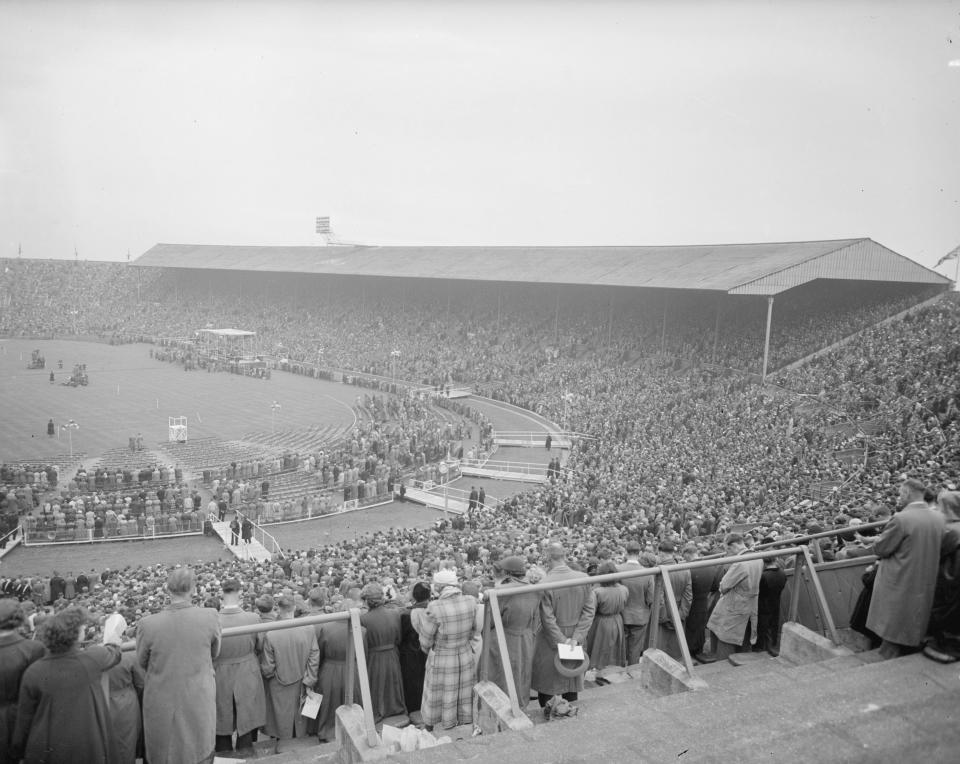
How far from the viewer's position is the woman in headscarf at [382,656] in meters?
5.66

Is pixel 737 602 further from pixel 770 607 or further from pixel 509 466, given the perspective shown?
pixel 509 466

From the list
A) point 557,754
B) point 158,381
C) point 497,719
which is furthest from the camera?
Answer: point 158,381

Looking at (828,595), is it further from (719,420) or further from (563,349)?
(563,349)

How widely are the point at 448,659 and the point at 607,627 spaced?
169 cm

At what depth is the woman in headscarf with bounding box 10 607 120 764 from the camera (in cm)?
418

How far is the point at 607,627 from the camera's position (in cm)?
646

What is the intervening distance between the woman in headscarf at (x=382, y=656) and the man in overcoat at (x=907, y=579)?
3.69m

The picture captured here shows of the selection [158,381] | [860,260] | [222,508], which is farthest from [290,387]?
[860,260]

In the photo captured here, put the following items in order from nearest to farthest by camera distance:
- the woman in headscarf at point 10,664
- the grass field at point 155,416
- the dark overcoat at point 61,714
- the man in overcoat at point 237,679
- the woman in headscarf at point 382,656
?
the dark overcoat at point 61,714 < the woman in headscarf at point 10,664 < the man in overcoat at point 237,679 < the woman in headscarf at point 382,656 < the grass field at point 155,416

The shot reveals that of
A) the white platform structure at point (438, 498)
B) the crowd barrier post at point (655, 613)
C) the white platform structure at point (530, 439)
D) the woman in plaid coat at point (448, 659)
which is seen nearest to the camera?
the woman in plaid coat at point (448, 659)

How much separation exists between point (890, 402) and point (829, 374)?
598 cm

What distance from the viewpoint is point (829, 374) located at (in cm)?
2833

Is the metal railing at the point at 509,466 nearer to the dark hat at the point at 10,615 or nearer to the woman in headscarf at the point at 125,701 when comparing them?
the woman in headscarf at the point at 125,701

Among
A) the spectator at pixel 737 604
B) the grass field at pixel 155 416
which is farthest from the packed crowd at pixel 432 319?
the spectator at pixel 737 604
